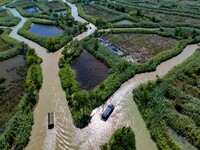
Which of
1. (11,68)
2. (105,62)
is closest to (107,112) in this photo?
(105,62)

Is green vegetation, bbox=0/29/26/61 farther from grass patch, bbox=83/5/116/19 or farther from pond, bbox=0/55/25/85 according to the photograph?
grass patch, bbox=83/5/116/19

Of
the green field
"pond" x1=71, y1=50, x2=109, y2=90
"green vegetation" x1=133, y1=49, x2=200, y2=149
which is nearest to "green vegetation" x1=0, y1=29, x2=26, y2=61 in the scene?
the green field

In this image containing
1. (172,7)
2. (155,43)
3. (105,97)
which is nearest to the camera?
(105,97)

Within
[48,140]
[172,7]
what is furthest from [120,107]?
[172,7]

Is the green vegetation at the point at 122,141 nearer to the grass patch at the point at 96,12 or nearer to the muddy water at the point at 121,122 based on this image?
the muddy water at the point at 121,122

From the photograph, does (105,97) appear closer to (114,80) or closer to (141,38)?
(114,80)

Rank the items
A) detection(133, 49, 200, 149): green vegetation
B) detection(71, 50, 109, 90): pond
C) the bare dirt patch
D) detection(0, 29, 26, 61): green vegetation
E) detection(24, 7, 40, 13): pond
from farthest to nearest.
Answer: detection(24, 7, 40, 13): pond, detection(0, 29, 26, 61): green vegetation, the bare dirt patch, detection(71, 50, 109, 90): pond, detection(133, 49, 200, 149): green vegetation
